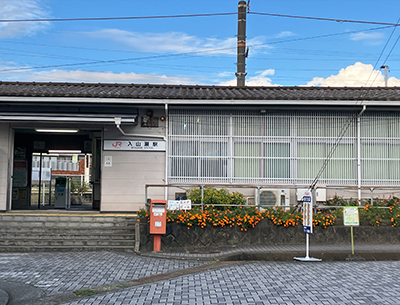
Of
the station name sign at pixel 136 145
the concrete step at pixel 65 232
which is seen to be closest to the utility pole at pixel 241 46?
the station name sign at pixel 136 145

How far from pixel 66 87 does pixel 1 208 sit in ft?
15.6

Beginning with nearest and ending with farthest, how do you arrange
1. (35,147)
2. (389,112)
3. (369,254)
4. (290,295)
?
(290,295) → (369,254) → (389,112) → (35,147)

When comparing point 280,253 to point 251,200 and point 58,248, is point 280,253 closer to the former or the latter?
point 251,200

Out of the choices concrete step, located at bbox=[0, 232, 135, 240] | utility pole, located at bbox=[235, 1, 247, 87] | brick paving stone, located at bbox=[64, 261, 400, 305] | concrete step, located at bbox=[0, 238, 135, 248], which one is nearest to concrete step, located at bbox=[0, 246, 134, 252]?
concrete step, located at bbox=[0, 238, 135, 248]

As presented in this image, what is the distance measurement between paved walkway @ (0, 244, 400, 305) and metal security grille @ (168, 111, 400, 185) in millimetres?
3295

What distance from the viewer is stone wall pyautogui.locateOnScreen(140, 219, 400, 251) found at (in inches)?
467

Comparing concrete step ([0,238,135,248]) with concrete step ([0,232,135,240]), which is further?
concrete step ([0,232,135,240])

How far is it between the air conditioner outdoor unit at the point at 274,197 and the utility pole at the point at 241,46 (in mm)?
11777

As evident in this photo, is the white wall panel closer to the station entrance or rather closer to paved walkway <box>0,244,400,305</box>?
the station entrance

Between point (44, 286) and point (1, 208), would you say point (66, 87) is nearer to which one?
point (1, 208)

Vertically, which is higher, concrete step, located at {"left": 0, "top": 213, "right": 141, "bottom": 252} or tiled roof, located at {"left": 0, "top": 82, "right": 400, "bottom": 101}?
tiled roof, located at {"left": 0, "top": 82, "right": 400, "bottom": 101}

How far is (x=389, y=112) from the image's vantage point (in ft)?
47.5

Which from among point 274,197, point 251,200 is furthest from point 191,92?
point 274,197

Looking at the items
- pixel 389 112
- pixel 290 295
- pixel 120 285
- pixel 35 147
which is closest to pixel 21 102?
pixel 35 147
